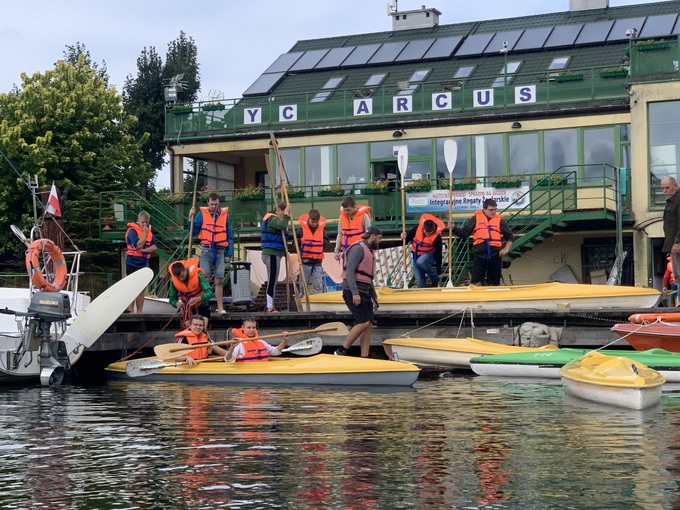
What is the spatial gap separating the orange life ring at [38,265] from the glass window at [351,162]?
13200mm

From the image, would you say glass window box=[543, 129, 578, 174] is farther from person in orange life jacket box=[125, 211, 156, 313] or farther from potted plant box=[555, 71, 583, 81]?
person in orange life jacket box=[125, 211, 156, 313]

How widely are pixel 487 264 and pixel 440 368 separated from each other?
8.44 ft

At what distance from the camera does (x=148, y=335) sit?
21.3 meters

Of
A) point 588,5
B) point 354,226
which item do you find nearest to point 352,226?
point 354,226

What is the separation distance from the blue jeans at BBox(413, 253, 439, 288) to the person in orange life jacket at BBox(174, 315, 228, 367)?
449cm

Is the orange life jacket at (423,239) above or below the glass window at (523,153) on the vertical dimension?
below

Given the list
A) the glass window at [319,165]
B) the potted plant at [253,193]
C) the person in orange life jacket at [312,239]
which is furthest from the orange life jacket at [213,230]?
the glass window at [319,165]

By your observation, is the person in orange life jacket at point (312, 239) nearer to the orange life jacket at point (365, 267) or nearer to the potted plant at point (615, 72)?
the orange life jacket at point (365, 267)

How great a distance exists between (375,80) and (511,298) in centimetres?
1645

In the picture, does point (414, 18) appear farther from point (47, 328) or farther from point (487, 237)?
point (47, 328)

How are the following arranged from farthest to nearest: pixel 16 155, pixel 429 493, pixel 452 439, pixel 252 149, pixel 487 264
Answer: pixel 16 155, pixel 252 149, pixel 487 264, pixel 452 439, pixel 429 493

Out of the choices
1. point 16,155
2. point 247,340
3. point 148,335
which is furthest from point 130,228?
point 16,155

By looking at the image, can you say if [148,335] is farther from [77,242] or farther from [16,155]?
[16,155]

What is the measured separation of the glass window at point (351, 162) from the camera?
102ft
